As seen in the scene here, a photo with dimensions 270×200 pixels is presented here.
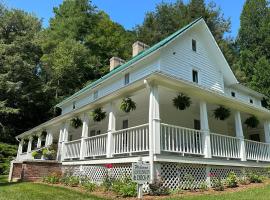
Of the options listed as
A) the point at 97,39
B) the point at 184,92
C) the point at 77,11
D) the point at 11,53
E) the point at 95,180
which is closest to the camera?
the point at 184,92

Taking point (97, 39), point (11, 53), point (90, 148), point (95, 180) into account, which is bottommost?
point (95, 180)

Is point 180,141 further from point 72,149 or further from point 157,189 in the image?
point 72,149

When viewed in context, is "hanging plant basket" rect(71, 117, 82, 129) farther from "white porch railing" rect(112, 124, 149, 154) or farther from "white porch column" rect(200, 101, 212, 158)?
"white porch column" rect(200, 101, 212, 158)

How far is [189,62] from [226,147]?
19.9 feet

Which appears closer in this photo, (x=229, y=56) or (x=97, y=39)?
(x=229, y=56)

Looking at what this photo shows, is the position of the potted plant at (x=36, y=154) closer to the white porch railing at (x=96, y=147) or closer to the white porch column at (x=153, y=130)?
the white porch railing at (x=96, y=147)


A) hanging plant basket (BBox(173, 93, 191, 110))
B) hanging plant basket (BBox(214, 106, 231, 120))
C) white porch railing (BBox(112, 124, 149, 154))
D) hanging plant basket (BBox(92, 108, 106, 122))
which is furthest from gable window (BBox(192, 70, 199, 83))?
hanging plant basket (BBox(92, 108, 106, 122))

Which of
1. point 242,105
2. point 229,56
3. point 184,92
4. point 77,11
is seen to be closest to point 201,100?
point 184,92

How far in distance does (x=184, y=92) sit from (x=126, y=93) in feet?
8.35

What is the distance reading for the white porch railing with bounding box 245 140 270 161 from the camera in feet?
48.9

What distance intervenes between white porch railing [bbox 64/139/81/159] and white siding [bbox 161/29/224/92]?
661 cm

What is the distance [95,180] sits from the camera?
1318 centimetres

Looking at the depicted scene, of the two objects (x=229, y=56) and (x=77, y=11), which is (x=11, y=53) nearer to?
(x=77, y=11)

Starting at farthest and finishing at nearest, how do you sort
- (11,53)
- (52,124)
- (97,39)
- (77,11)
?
(77,11) < (97,39) < (11,53) < (52,124)
